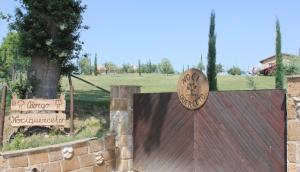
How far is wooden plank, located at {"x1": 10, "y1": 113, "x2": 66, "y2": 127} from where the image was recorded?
33.3 feet

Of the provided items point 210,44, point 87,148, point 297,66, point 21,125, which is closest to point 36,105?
point 21,125

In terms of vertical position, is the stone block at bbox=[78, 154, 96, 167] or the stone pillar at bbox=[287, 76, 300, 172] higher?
the stone pillar at bbox=[287, 76, 300, 172]

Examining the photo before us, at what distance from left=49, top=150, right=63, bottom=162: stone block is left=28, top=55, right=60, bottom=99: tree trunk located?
3.83m

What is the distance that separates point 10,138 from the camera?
10.2m

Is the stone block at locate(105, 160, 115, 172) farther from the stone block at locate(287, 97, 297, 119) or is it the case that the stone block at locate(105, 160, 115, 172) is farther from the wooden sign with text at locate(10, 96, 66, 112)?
the stone block at locate(287, 97, 297, 119)

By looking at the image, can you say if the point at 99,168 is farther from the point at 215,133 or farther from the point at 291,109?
the point at 291,109

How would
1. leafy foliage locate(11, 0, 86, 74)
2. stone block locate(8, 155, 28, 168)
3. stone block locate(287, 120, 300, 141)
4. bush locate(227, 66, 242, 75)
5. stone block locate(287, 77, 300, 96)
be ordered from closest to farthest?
stone block locate(287, 77, 300, 96), stone block locate(287, 120, 300, 141), stone block locate(8, 155, 28, 168), leafy foliage locate(11, 0, 86, 74), bush locate(227, 66, 242, 75)

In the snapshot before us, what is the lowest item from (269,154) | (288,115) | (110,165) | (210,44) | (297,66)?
(110,165)

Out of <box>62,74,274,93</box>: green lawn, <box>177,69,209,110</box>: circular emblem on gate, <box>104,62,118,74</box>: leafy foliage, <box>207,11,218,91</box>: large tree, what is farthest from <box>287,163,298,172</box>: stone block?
<box>104,62,118,74</box>: leafy foliage

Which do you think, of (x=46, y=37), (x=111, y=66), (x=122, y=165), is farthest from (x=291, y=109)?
(x=111, y=66)

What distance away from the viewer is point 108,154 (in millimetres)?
8867

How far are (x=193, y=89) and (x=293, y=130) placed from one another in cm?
218

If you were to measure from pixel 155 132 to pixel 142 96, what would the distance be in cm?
92

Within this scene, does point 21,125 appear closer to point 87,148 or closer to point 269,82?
point 87,148
